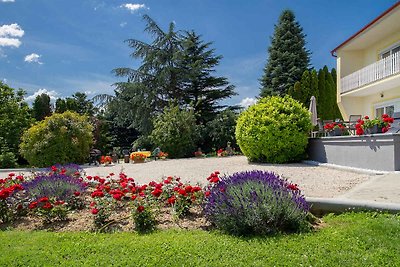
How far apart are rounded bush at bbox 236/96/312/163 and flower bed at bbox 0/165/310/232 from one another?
6.94 m

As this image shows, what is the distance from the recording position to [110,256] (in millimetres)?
3109

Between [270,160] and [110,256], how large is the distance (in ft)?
30.5

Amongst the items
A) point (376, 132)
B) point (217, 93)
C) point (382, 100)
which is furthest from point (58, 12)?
point (217, 93)

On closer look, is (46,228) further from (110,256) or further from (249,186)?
(249,186)

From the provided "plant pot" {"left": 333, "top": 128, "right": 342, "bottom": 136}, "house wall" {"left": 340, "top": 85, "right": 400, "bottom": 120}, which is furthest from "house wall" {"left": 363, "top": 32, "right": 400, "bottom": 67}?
"plant pot" {"left": 333, "top": 128, "right": 342, "bottom": 136}

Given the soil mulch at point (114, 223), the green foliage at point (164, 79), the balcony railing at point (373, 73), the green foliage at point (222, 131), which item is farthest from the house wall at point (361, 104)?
the soil mulch at point (114, 223)

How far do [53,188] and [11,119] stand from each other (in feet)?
60.3

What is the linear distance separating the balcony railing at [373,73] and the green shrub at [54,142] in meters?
14.9

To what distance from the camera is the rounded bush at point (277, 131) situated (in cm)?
1118

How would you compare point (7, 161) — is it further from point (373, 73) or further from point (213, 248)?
point (373, 73)

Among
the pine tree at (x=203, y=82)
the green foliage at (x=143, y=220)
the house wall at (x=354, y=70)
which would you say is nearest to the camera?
the green foliage at (x=143, y=220)

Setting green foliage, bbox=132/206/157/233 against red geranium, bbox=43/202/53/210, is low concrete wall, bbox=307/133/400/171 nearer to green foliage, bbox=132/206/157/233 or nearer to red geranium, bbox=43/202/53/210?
green foliage, bbox=132/206/157/233

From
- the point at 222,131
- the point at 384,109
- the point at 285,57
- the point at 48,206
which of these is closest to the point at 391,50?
the point at 384,109

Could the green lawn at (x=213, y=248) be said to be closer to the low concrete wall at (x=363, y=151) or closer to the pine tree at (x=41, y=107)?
the low concrete wall at (x=363, y=151)
